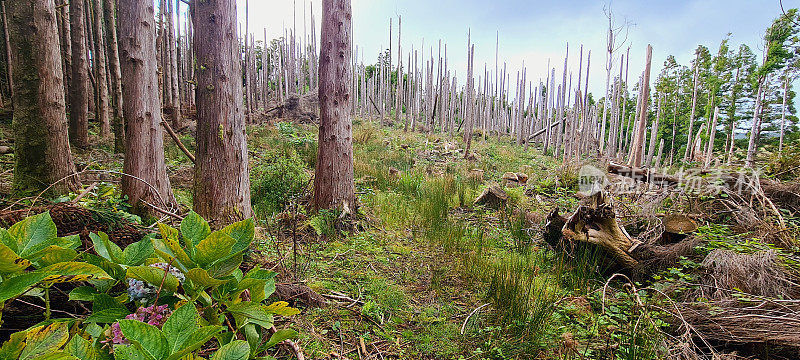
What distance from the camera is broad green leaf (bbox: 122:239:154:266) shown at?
77 centimetres

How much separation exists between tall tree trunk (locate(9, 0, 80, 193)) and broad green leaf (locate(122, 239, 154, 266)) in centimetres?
322

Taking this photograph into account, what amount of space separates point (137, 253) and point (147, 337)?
325 millimetres

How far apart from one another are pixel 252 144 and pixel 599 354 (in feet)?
28.5

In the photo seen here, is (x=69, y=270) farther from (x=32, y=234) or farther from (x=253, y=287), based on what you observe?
(x=253, y=287)

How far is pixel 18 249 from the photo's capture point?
2.07 ft

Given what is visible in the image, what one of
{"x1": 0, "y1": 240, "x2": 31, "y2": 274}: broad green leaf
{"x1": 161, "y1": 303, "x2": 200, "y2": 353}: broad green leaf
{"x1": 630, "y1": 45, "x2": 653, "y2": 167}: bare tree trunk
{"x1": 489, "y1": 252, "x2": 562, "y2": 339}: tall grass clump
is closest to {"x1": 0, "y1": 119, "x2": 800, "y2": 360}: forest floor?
{"x1": 489, "y1": 252, "x2": 562, "y2": 339}: tall grass clump

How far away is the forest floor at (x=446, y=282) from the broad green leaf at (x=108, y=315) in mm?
754

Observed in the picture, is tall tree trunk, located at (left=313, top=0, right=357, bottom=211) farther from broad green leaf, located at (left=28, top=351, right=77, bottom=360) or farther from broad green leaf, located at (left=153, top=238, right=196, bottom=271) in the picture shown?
broad green leaf, located at (left=28, top=351, right=77, bottom=360)

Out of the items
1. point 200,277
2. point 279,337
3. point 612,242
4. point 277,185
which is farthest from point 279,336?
point 277,185

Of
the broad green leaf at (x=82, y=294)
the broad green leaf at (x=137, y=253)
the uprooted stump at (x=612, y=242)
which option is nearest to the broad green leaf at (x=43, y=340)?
the broad green leaf at (x=82, y=294)

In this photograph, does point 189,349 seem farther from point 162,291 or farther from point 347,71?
point 347,71

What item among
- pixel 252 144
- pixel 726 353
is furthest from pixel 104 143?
pixel 726 353

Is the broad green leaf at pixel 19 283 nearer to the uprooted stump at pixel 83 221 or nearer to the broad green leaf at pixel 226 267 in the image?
the broad green leaf at pixel 226 267

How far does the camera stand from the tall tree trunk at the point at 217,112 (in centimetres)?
265
